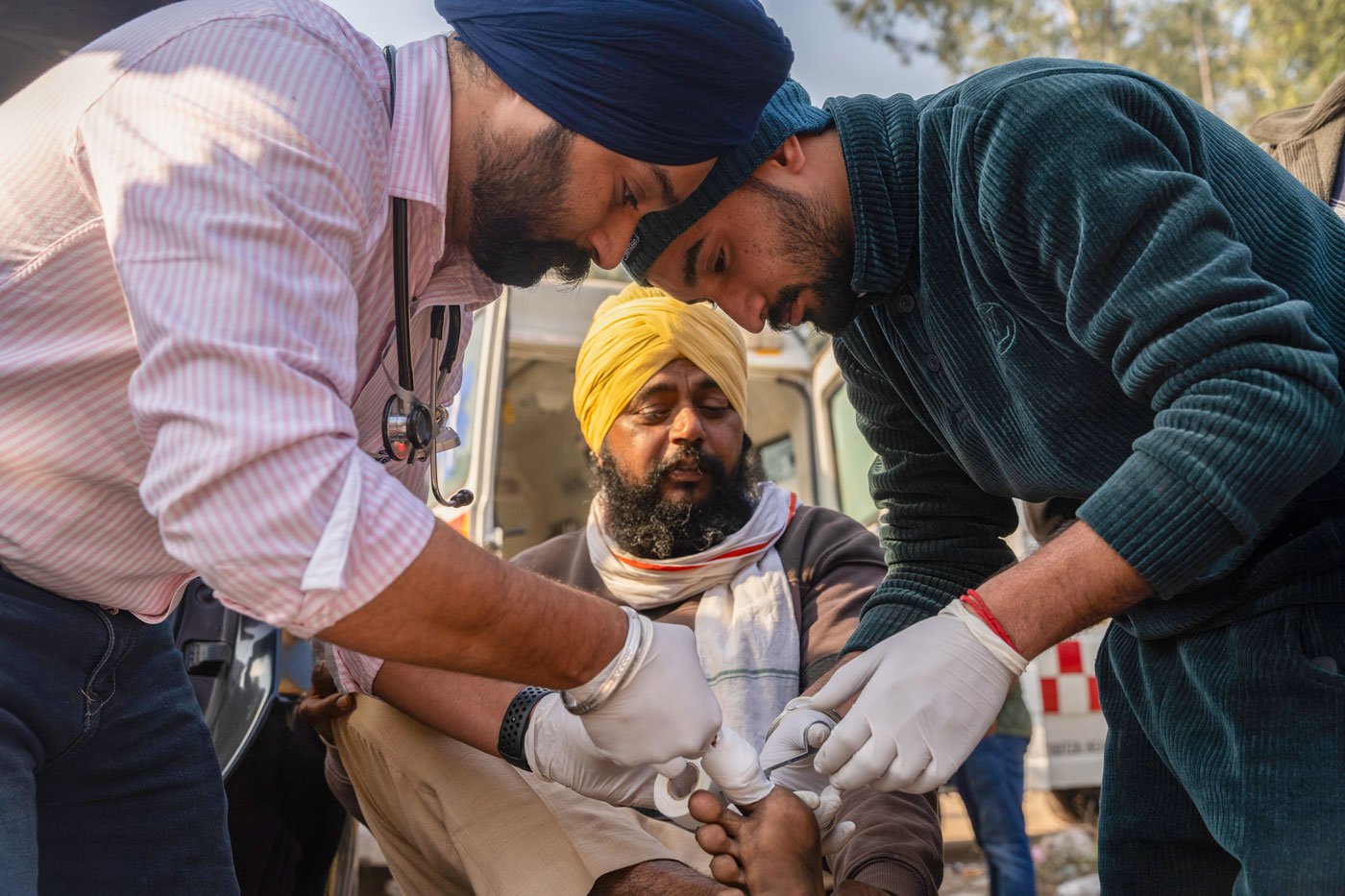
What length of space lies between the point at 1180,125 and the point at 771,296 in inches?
28.4

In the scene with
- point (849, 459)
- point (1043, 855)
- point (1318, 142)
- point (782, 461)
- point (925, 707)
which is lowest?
point (1043, 855)

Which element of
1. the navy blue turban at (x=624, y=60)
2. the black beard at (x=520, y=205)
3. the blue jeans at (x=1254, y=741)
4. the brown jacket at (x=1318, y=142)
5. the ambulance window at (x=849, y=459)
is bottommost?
the ambulance window at (x=849, y=459)

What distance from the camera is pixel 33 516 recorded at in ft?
4.67

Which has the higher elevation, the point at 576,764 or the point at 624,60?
the point at 624,60

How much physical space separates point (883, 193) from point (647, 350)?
5.90 ft

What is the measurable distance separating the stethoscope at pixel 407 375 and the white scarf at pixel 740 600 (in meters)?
1.30

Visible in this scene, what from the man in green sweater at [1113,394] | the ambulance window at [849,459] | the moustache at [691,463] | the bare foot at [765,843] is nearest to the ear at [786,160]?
the man in green sweater at [1113,394]

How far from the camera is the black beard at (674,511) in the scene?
346cm

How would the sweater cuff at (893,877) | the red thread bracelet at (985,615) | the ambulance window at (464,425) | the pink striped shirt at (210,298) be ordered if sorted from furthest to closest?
the ambulance window at (464,425)
the sweater cuff at (893,877)
the red thread bracelet at (985,615)
the pink striped shirt at (210,298)

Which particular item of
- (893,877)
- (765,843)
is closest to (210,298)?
(765,843)

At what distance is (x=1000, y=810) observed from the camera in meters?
4.05

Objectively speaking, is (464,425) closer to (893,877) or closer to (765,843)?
(893,877)

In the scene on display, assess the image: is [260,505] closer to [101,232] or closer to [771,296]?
[101,232]

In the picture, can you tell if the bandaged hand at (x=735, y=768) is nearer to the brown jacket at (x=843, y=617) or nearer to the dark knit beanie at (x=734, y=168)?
the brown jacket at (x=843, y=617)
